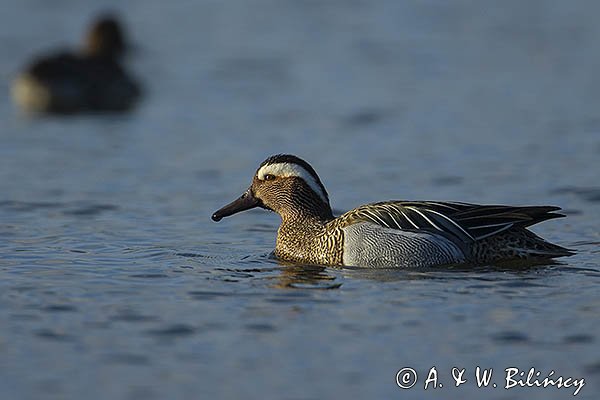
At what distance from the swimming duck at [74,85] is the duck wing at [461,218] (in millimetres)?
10519

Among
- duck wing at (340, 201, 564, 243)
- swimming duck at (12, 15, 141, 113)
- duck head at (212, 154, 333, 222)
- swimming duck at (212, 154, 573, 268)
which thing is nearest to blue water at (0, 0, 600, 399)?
swimming duck at (212, 154, 573, 268)

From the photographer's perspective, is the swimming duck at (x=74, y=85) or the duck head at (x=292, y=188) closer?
the duck head at (x=292, y=188)

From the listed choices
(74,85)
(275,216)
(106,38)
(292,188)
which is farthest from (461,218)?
(106,38)

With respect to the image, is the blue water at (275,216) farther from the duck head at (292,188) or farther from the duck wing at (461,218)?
the duck head at (292,188)

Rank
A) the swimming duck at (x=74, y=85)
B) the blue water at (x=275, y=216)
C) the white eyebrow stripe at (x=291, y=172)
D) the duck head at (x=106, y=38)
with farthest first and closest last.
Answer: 1. the duck head at (x=106, y=38)
2. the swimming duck at (x=74, y=85)
3. the white eyebrow stripe at (x=291, y=172)
4. the blue water at (x=275, y=216)

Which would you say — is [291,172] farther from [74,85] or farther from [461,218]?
[74,85]

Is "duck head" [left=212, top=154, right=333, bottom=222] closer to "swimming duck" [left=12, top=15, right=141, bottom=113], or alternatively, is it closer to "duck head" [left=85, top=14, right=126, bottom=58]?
"swimming duck" [left=12, top=15, right=141, bottom=113]

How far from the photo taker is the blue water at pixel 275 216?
321 inches

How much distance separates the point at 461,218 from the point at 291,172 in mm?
1561

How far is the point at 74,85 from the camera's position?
21375mm

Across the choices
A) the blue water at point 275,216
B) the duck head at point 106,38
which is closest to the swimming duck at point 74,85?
the blue water at point 275,216

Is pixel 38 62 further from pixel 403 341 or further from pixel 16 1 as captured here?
pixel 403 341

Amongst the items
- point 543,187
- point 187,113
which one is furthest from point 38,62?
point 543,187

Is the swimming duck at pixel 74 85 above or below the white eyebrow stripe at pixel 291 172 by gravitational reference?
above
